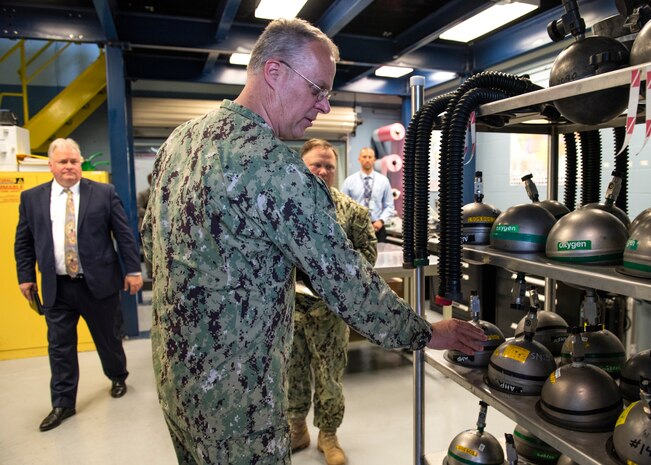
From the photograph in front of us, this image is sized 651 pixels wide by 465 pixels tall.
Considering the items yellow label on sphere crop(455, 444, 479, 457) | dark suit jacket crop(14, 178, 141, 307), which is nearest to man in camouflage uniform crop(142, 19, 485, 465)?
yellow label on sphere crop(455, 444, 479, 457)

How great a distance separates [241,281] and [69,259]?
102 inches

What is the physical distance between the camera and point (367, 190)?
641cm

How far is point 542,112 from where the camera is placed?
1.67 metres

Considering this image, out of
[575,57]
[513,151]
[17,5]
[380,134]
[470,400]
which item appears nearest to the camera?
[575,57]

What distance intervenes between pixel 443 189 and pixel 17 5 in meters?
4.75

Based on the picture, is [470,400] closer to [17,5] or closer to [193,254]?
[193,254]

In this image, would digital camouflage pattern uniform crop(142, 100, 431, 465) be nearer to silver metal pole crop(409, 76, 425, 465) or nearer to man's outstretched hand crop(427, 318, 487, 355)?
man's outstretched hand crop(427, 318, 487, 355)

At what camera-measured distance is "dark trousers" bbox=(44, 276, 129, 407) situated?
10.9 feet

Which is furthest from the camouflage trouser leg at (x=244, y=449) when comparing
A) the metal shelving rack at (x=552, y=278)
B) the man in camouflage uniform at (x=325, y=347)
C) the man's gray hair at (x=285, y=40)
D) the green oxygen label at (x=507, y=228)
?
the man in camouflage uniform at (x=325, y=347)

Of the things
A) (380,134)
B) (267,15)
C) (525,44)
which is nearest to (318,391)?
(267,15)

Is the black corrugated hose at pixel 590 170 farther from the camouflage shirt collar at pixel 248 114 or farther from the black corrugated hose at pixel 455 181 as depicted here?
the camouflage shirt collar at pixel 248 114

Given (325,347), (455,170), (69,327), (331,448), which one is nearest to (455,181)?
(455,170)

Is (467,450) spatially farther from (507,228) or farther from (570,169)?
(570,169)

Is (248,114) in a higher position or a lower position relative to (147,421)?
higher
